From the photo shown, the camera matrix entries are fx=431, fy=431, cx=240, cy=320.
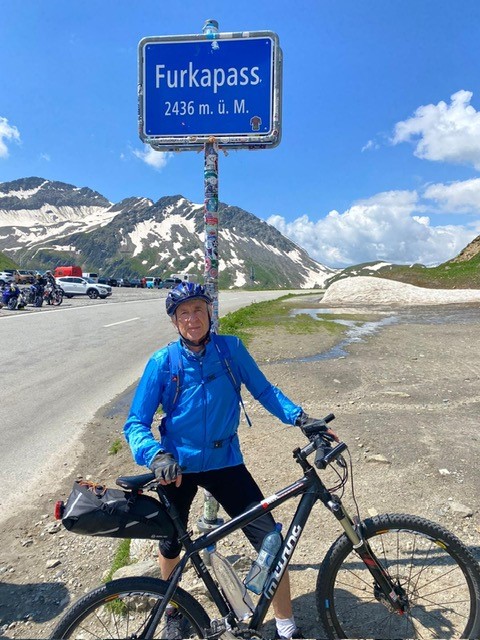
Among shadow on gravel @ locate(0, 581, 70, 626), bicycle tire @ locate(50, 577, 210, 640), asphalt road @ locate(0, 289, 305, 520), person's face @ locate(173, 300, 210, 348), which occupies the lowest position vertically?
shadow on gravel @ locate(0, 581, 70, 626)

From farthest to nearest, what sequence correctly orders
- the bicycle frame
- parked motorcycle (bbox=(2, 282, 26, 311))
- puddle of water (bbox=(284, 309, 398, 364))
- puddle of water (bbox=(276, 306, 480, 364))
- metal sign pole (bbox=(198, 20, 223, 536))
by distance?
parked motorcycle (bbox=(2, 282, 26, 311)), puddle of water (bbox=(276, 306, 480, 364)), puddle of water (bbox=(284, 309, 398, 364)), metal sign pole (bbox=(198, 20, 223, 536)), the bicycle frame

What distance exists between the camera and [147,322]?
2033 cm

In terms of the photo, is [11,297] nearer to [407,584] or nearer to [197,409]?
[197,409]

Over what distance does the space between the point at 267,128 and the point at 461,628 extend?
146 inches

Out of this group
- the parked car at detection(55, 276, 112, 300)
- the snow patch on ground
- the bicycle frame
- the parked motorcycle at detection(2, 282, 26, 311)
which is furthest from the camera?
the parked car at detection(55, 276, 112, 300)

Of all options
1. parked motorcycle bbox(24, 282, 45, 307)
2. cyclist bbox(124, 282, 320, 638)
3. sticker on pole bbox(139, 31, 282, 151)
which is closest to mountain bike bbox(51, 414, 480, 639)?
cyclist bbox(124, 282, 320, 638)

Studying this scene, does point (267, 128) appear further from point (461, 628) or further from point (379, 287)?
point (379, 287)

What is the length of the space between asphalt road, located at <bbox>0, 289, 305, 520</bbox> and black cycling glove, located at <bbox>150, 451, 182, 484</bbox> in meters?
3.35

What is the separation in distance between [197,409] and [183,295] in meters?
0.75

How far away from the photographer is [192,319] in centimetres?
280

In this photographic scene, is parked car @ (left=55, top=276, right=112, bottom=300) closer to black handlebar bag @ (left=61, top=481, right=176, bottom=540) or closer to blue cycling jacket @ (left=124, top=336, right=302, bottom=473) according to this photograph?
blue cycling jacket @ (left=124, top=336, right=302, bottom=473)

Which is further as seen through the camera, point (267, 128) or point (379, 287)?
point (379, 287)

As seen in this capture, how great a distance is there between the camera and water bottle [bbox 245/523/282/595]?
2549 millimetres

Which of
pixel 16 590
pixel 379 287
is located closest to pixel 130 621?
pixel 16 590
